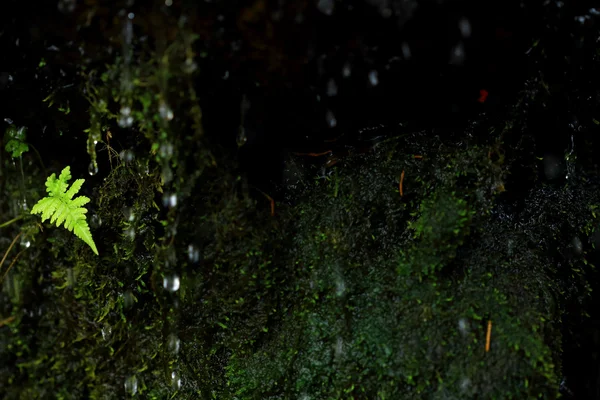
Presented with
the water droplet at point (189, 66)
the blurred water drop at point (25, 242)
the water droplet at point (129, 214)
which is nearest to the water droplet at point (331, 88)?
the water droplet at point (189, 66)

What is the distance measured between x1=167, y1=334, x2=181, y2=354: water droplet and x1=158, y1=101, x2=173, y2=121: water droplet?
3.40 feet

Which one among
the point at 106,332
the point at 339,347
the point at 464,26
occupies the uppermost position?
the point at 464,26

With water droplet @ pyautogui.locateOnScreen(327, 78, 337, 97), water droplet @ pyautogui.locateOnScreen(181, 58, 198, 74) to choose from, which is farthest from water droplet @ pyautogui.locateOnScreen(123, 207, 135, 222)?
water droplet @ pyautogui.locateOnScreen(327, 78, 337, 97)

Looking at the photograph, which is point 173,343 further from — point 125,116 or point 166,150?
point 125,116

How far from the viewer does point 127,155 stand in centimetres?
209

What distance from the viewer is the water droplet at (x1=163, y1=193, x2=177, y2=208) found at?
6.01ft

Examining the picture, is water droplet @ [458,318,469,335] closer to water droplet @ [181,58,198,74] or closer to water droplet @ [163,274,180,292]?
water droplet @ [163,274,180,292]

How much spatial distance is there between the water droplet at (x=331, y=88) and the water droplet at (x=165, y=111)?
0.57m

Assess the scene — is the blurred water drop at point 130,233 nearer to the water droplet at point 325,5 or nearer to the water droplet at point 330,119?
the water droplet at point 330,119

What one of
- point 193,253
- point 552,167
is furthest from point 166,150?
point 552,167

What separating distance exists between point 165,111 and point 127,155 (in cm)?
59

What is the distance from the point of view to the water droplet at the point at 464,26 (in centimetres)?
141

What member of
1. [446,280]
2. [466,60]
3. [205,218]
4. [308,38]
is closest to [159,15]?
[308,38]

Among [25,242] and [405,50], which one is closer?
[405,50]
